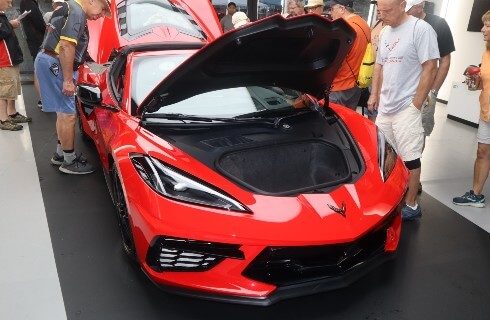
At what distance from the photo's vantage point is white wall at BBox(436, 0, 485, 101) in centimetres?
615

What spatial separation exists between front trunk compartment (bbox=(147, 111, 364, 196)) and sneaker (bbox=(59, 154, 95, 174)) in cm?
169

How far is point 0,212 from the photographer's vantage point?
116 inches

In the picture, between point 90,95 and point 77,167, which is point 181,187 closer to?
point 90,95

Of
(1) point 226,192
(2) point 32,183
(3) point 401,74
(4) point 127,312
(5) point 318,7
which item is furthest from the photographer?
(5) point 318,7

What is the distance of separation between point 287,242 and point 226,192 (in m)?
0.35

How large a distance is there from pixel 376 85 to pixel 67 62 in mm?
2399

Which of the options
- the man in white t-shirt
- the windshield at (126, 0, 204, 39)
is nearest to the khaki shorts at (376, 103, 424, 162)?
the man in white t-shirt

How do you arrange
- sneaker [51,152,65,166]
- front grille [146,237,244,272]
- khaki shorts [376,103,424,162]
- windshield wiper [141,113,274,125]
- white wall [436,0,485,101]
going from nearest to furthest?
1. front grille [146,237,244,272]
2. windshield wiper [141,113,274,125]
3. khaki shorts [376,103,424,162]
4. sneaker [51,152,65,166]
5. white wall [436,0,485,101]

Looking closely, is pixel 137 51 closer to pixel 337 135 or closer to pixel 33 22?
pixel 337 135

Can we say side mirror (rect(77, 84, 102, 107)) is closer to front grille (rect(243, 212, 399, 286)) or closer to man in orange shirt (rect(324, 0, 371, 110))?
front grille (rect(243, 212, 399, 286))

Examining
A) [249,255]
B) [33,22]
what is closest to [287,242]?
[249,255]

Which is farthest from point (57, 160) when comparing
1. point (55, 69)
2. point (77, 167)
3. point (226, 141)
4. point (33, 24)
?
point (33, 24)

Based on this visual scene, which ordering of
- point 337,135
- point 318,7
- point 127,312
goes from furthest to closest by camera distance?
1. point 318,7
2. point 337,135
3. point 127,312

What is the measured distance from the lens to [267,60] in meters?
2.24
